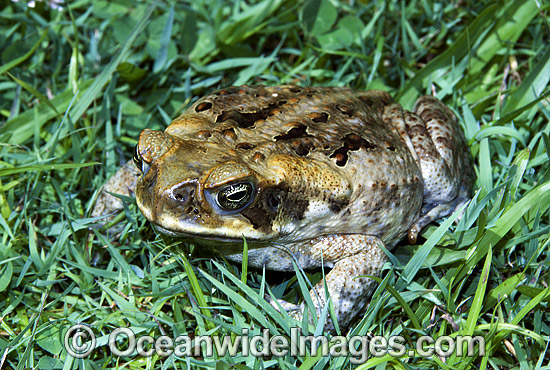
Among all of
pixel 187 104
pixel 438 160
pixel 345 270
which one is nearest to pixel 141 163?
pixel 345 270

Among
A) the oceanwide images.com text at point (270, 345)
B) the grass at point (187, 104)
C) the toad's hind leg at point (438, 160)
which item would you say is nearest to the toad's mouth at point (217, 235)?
the grass at point (187, 104)

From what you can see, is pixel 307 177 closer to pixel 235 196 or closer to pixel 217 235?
pixel 235 196

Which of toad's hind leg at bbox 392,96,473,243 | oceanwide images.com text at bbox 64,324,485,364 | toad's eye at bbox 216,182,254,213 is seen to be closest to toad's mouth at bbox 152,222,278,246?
toad's eye at bbox 216,182,254,213

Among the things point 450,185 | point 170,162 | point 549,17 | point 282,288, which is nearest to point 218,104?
point 170,162

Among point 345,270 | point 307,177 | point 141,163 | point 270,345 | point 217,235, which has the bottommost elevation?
point 270,345

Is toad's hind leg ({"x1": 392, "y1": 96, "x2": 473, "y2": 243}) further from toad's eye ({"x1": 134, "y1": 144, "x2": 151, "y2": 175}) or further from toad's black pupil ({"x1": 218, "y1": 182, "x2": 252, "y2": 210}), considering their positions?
toad's eye ({"x1": 134, "y1": 144, "x2": 151, "y2": 175})

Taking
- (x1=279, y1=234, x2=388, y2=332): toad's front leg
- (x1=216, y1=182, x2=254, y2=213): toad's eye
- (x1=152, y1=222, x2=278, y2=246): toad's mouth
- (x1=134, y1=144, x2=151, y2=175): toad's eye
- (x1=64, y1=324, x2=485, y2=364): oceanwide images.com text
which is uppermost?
(x1=216, y1=182, x2=254, y2=213): toad's eye
